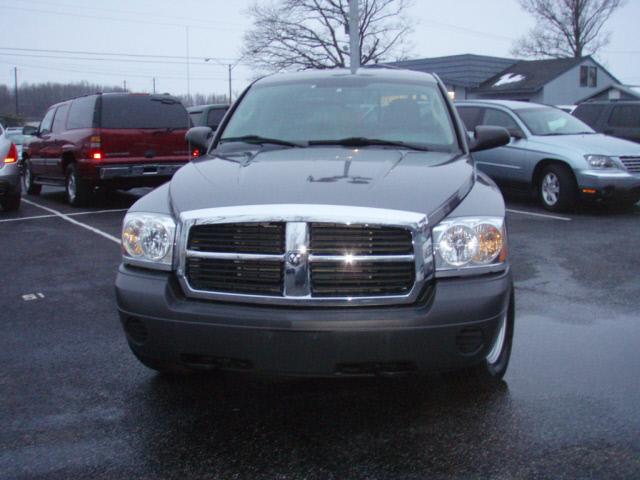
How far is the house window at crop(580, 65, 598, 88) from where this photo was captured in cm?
5219

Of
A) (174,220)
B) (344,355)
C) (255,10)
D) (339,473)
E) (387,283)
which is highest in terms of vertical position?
(255,10)

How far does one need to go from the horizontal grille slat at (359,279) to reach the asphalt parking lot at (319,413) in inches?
26.0

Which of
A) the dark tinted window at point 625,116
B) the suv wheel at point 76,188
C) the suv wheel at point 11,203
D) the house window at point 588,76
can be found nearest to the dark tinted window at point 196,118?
the suv wheel at point 76,188

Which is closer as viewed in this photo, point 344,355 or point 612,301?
point 344,355

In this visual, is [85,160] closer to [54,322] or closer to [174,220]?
[54,322]

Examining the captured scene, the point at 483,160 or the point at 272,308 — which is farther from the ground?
the point at 483,160

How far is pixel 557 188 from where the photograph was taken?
1108 cm

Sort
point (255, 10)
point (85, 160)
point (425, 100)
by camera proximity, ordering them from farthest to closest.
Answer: point (255, 10), point (85, 160), point (425, 100)

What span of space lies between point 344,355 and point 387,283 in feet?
1.18

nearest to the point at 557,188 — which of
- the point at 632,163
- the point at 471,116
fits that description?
the point at 632,163

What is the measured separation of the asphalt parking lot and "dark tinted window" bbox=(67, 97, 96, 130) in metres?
6.91

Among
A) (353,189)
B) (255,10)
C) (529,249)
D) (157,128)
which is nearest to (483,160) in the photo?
(529,249)

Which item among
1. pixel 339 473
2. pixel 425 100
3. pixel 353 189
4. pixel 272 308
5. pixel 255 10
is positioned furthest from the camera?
pixel 255 10

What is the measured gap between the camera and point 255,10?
49.2m
